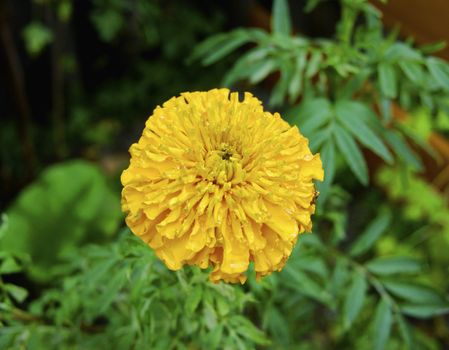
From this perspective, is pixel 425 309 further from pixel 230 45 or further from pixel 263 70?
pixel 230 45

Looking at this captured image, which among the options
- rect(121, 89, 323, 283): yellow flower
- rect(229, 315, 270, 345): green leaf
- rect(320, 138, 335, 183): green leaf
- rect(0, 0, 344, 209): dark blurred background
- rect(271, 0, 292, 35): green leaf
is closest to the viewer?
rect(121, 89, 323, 283): yellow flower

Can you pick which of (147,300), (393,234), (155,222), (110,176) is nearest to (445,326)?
(393,234)

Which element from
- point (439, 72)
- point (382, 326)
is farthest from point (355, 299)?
point (439, 72)

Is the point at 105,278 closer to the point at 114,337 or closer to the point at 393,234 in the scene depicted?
the point at 114,337

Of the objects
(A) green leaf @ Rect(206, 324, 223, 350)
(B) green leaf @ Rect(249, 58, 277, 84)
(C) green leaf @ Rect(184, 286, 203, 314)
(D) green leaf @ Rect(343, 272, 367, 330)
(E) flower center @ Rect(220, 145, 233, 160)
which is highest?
Answer: (B) green leaf @ Rect(249, 58, 277, 84)

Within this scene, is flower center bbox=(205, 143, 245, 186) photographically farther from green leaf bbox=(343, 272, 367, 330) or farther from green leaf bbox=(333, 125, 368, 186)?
green leaf bbox=(343, 272, 367, 330)

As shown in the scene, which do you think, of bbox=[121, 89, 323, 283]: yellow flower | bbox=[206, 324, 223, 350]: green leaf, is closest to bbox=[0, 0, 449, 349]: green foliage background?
bbox=[206, 324, 223, 350]: green leaf
